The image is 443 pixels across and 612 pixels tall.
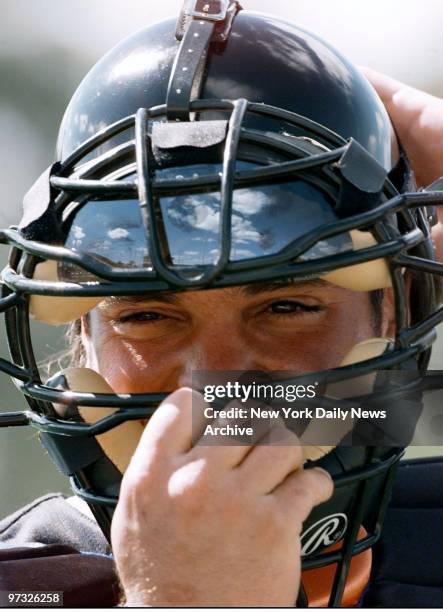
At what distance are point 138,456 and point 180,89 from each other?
0.49 meters

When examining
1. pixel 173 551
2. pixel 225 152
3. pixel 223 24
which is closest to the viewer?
pixel 173 551

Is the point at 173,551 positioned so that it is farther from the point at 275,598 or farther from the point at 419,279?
the point at 419,279

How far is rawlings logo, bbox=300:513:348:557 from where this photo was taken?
1378 millimetres

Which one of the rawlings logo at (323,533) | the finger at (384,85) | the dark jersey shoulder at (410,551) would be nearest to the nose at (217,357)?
the rawlings logo at (323,533)

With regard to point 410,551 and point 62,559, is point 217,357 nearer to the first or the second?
A: point 62,559

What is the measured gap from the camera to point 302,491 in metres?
1.18

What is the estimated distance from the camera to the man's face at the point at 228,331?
1.38 metres

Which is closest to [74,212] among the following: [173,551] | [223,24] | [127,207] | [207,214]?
[127,207]

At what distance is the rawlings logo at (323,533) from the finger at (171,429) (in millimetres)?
285

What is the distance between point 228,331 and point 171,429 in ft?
0.84

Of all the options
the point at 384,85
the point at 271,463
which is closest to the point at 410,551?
the point at 271,463

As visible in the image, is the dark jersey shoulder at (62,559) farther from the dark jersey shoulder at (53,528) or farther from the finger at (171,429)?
the finger at (171,429)

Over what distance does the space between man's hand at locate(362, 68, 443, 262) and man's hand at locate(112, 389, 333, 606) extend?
798 mm

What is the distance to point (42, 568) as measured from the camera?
5.07 feet
